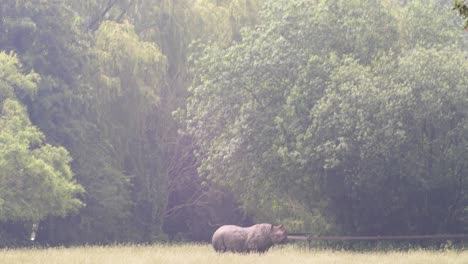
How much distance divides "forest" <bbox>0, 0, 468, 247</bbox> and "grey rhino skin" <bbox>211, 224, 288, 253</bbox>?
2.75 metres

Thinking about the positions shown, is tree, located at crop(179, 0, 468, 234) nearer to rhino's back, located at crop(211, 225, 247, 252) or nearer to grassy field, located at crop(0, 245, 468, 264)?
rhino's back, located at crop(211, 225, 247, 252)

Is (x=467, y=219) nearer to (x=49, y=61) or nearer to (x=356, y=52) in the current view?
(x=356, y=52)

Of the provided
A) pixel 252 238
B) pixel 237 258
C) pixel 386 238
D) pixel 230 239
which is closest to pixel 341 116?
pixel 386 238

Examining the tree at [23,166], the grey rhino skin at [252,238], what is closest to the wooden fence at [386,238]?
the grey rhino skin at [252,238]

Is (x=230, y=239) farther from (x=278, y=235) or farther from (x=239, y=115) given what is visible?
(x=239, y=115)

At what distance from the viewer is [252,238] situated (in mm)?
28469

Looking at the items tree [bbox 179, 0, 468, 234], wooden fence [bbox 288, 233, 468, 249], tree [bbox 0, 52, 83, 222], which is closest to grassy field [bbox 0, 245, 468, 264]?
wooden fence [bbox 288, 233, 468, 249]

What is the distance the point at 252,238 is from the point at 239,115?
6.54m

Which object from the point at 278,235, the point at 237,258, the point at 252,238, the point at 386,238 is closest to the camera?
the point at 237,258

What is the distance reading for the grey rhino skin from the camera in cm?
2842

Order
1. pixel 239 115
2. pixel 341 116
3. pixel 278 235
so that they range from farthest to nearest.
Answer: pixel 239 115
pixel 341 116
pixel 278 235

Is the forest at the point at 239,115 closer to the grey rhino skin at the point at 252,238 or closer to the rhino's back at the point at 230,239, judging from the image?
the grey rhino skin at the point at 252,238

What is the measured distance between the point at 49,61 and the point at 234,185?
8.73 meters

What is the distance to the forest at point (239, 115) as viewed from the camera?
1161 inches
